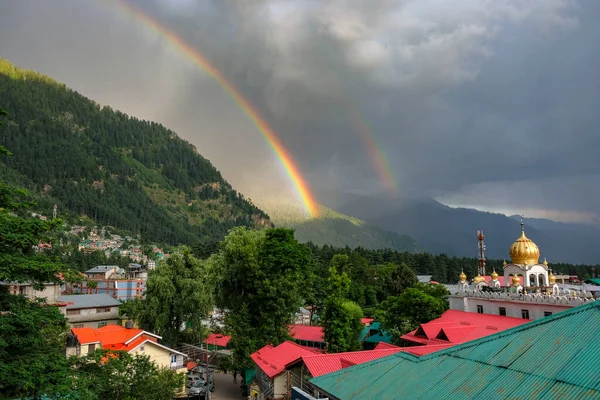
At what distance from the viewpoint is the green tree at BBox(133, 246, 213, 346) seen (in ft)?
150

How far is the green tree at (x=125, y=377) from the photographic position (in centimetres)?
1631

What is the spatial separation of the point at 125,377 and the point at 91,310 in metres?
47.1

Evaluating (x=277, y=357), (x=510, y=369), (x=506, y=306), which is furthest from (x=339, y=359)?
(x=506, y=306)

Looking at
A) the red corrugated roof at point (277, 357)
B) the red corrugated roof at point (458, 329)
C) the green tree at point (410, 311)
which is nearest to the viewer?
the red corrugated roof at point (277, 357)

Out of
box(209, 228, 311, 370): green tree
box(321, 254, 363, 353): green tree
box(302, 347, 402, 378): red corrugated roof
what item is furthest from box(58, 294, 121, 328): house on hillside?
box(302, 347, 402, 378): red corrugated roof

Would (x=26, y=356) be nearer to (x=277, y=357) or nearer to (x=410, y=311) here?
(x=277, y=357)

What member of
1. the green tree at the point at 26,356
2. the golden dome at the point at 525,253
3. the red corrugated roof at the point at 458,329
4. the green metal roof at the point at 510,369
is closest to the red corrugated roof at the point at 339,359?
the red corrugated roof at the point at 458,329

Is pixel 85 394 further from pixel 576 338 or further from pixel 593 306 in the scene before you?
pixel 593 306

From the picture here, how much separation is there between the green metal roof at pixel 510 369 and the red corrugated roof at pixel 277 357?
52.9 ft

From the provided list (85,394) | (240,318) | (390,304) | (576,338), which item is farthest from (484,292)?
(85,394)

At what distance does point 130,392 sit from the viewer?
25250mm

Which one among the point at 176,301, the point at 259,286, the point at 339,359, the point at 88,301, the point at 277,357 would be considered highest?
the point at 259,286

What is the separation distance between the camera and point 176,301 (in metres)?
46.2

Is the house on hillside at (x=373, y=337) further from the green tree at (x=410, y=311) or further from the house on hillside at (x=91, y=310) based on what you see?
the house on hillside at (x=91, y=310)
